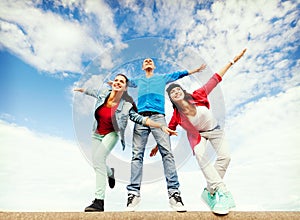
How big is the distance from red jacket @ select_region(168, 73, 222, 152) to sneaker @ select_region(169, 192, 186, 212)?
569mm

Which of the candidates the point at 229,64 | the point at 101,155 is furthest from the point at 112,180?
the point at 229,64

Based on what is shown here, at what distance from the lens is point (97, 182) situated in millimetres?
3250

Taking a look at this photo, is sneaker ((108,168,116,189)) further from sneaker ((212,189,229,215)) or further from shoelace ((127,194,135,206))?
sneaker ((212,189,229,215))

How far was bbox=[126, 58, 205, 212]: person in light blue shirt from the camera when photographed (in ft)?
10.00

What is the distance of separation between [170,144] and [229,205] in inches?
Answer: 34.6

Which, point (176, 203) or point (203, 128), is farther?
point (203, 128)

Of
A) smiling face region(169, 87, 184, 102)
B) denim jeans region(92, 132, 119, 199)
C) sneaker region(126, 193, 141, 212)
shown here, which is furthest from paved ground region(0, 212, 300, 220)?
smiling face region(169, 87, 184, 102)

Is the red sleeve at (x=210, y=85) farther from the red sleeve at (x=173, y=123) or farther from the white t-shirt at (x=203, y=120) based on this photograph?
the red sleeve at (x=173, y=123)

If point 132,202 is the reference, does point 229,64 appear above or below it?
above

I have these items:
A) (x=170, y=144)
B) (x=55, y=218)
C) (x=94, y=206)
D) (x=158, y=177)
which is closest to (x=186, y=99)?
(x=170, y=144)

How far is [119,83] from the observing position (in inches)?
135

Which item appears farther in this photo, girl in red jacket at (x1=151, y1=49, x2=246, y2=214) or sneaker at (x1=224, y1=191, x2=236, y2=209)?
girl in red jacket at (x1=151, y1=49, x2=246, y2=214)

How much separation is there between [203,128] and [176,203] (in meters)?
0.89

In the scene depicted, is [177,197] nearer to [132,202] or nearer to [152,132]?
[132,202]
